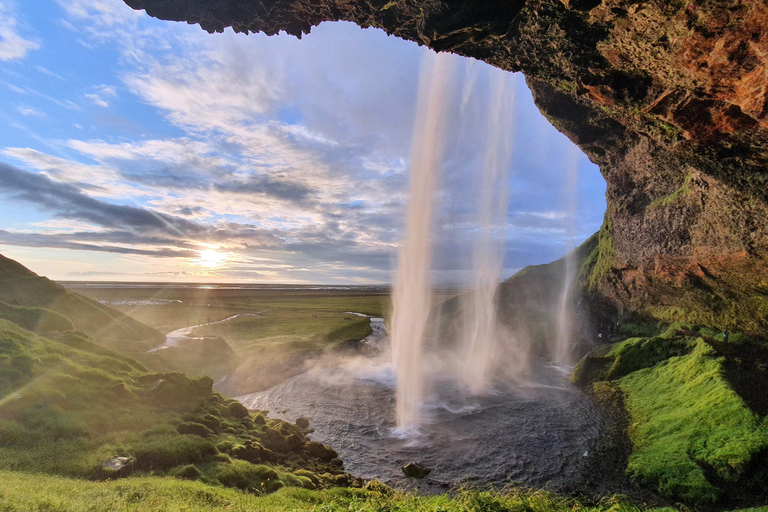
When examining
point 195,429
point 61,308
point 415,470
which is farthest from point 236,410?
point 61,308

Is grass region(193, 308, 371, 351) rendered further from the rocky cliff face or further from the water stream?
the rocky cliff face

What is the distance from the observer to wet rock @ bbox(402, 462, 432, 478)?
17.4 metres

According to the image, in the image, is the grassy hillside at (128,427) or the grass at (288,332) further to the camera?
the grass at (288,332)

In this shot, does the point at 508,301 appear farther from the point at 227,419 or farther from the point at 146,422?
the point at 146,422

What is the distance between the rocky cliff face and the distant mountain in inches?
996

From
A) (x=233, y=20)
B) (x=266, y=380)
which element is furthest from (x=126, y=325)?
(x=233, y=20)

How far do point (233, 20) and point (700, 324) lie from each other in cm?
4182

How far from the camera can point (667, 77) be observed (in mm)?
12750

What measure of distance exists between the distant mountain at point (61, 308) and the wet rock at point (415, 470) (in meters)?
28.7

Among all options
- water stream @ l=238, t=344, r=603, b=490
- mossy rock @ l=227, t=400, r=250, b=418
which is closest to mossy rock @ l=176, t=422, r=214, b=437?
mossy rock @ l=227, t=400, r=250, b=418

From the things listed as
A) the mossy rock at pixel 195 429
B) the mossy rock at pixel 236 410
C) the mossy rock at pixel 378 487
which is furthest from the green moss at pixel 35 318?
the mossy rock at pixel 378 487

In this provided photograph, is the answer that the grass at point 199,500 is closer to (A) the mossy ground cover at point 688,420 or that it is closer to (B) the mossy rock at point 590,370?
(A) the mossy ground cover at point 688,420

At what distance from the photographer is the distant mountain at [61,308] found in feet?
89.8

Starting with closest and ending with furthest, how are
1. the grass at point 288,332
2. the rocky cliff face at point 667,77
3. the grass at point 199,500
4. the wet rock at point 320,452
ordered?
the grass at point 199,500, the rocky cliff face at point 667,77, the wet rock at point 320,452, the grass at point 288,332
